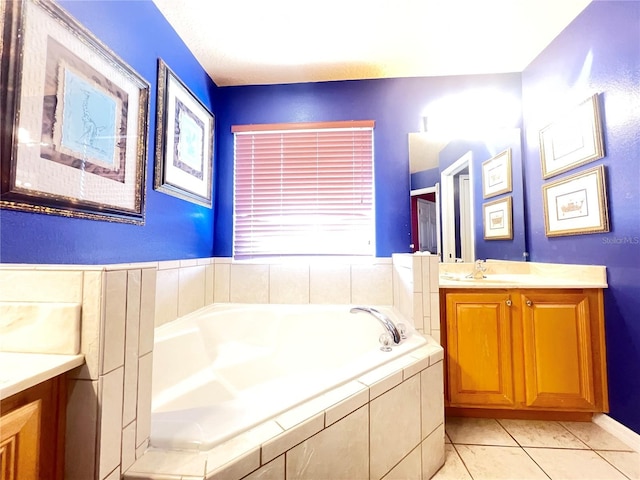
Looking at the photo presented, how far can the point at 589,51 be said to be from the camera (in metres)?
1.49

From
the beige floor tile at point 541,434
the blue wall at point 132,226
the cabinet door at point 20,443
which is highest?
the blue wall at point 132,226

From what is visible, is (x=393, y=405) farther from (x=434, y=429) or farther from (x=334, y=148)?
(x=334, y=148)

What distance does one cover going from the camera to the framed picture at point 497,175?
196 cm

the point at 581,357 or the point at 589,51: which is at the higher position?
the point at 589,51

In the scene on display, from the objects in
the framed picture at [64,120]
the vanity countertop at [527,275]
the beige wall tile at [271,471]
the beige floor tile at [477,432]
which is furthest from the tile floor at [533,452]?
the framed picture at [64,120]

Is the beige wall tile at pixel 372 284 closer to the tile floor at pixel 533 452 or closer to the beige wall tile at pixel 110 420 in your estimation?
the tile floor at pixel 533 452

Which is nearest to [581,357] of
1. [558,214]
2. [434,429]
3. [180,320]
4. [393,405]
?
[558,214]

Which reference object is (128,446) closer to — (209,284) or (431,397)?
(431,397)

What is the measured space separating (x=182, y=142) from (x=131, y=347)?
4.73ft

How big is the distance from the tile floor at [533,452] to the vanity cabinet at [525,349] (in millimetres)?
104

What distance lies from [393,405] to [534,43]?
7.82 ft

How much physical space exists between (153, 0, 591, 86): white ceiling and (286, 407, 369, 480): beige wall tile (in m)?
1.97

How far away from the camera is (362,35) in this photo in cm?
166

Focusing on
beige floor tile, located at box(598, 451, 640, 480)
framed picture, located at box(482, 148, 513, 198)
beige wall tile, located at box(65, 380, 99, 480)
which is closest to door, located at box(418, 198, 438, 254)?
framed picture, located at box(482, 148, 513, 198)
